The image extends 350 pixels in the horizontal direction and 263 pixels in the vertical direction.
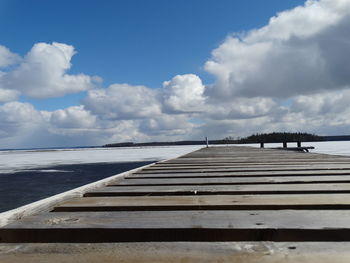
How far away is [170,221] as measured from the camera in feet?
4.97

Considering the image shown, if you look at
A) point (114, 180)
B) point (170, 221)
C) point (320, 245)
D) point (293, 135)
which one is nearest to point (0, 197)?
point (114, 180)

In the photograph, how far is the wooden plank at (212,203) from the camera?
1812 millimetres

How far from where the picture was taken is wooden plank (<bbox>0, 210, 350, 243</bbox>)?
1.33 meters

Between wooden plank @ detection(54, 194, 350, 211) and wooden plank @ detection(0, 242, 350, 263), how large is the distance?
0.55 meters

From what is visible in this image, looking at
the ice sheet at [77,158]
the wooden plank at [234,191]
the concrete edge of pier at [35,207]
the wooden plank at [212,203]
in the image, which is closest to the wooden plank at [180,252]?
the concrete edge of pier at [35,207]

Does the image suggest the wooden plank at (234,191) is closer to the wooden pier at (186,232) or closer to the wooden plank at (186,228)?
the wooden pier at (186,232)

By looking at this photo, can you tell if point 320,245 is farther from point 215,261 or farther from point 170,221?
point 170,221

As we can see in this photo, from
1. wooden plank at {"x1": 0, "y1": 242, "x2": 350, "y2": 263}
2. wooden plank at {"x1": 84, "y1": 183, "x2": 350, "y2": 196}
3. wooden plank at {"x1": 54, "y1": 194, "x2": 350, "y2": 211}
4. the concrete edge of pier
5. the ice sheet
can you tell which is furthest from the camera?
the ice sheet

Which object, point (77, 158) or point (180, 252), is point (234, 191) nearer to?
point (180, 252)

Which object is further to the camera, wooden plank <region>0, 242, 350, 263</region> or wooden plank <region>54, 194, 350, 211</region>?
wooden plank <region>54, 194, 350, 211</region>

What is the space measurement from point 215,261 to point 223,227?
0.29m

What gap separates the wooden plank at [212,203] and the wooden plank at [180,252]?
0.55 meters

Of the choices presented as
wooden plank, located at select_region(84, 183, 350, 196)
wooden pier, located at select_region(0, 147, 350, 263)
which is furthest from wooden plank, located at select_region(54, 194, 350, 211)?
wooden plank, located at select_region(84, 183, 350, 196)

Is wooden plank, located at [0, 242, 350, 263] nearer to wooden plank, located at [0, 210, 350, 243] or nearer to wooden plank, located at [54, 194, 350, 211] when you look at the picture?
wooden plank, located at [0, 210, 350, 243]
